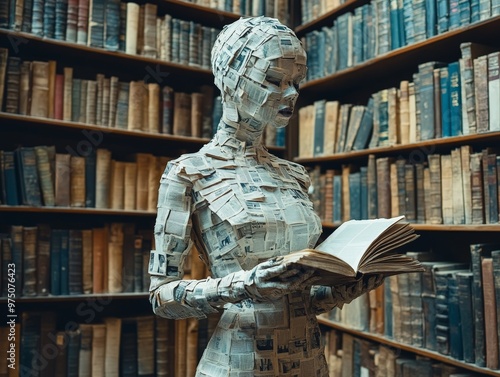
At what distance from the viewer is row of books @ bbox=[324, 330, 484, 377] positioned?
5.44ft

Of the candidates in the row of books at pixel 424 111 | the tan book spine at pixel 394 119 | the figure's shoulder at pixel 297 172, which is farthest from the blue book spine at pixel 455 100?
the figure's shoulder at pixel 297 172

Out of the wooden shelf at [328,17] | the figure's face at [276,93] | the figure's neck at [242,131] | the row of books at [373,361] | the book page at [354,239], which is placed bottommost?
the row of books at [373,361]

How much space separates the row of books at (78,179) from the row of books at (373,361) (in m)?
0.95

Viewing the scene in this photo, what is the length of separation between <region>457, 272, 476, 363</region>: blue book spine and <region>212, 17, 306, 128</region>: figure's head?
2.88ft

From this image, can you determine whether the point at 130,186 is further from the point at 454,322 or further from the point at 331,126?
the point at 454,322

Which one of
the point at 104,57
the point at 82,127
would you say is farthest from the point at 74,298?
the point at 104,57

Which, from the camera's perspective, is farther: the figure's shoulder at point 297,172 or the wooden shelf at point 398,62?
the wooden shelf at point 398,62

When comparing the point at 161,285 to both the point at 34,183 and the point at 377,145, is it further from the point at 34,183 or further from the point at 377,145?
the point at 377,145

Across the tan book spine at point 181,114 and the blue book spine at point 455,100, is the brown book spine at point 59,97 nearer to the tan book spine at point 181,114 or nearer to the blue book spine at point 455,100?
the tan book spine at point 181,114

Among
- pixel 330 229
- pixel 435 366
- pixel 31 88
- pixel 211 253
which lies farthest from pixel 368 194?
pixel 31 88

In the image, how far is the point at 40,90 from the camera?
1856 mm

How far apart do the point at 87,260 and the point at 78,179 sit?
31 centimetres

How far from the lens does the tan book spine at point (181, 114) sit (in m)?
2.11

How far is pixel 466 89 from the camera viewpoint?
5.19 feet
